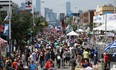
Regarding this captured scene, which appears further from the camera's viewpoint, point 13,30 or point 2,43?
point 13,30

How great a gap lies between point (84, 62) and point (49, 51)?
7.69 m

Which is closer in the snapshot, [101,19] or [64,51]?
[64,51]

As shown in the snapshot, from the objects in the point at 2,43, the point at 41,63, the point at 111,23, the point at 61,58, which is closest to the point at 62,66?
the point at 61,58

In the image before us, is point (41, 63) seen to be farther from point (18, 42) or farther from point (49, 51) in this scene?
point (18, 42)

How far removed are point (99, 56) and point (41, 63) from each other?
6280 millimetres

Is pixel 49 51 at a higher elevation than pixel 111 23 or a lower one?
lower

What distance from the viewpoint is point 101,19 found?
115 feet

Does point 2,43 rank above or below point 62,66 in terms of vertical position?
above

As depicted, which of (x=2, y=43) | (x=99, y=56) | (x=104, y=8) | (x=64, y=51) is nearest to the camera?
(x=2, y=43)

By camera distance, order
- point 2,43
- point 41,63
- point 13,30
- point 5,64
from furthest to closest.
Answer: point 13,30 → point 41,63 → point 2,43 → point 5,64

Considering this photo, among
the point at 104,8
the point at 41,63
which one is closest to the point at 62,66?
the point at 41,63

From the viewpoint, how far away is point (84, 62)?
21.0 meters

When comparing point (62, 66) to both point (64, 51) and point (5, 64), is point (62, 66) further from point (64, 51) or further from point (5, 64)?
point (5, 64)

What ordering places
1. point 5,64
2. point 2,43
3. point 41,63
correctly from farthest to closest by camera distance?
1. point 41,63
2. point 2,43
3. point 5,64
